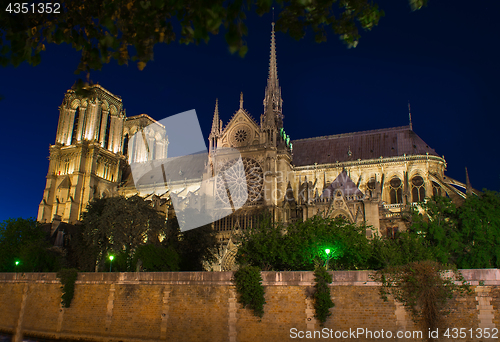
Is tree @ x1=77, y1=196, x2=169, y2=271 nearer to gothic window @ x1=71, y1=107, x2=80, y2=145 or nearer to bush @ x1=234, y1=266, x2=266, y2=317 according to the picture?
bush @ x1=234, y1=266, x2=266, y2=317

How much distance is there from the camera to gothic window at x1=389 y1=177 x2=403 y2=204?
138 feet

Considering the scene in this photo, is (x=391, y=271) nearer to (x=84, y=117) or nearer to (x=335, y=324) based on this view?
(x=335, y=324)

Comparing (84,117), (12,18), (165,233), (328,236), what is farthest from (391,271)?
(84,117)

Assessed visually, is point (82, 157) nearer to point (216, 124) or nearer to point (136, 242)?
point (216, 124)

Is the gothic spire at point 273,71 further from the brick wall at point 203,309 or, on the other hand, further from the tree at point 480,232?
the brick wall at point 203,309

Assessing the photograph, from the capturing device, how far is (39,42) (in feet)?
21.2

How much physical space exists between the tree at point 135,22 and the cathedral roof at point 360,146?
1557 inches

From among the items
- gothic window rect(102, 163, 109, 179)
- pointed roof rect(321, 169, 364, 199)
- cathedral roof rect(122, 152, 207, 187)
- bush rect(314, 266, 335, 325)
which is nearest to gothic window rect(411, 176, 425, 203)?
pointed roof rect(321, 169, 364, 199)

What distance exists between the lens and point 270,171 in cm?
4075

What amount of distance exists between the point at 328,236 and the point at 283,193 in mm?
19058

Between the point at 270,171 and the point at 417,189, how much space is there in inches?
555

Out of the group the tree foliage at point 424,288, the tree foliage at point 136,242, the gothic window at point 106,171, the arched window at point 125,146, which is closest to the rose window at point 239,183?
the tree foliage at point 136,242

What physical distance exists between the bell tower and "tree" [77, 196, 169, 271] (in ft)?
61.9

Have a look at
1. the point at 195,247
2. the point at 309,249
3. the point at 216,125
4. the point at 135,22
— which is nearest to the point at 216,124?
the point at 216,125
